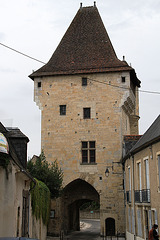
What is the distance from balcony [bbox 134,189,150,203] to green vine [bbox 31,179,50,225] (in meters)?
4.21

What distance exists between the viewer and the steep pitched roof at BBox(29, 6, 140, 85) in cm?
2264

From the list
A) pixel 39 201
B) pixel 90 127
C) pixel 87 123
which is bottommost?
pixel 39 201

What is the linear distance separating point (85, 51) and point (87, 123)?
527 centimetres

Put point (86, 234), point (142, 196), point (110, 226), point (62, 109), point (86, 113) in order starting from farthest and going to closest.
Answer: point (86, 234)
point (62, 109)
point (86, 113)
point (110, 226)
point (142, 196)

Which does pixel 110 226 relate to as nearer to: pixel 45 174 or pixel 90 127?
pixel 45 174

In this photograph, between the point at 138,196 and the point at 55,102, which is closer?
the point at 138,196

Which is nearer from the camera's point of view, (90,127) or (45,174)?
(45,174)

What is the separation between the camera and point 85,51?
23891mm

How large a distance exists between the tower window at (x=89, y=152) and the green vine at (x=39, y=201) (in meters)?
5.07

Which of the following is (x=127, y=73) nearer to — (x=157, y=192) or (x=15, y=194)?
(x=157, y=192)

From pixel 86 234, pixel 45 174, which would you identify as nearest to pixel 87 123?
pixel 45 174

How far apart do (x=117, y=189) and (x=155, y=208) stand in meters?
9.29

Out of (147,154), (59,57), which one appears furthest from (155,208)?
(59,57)

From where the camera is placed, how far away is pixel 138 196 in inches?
571
